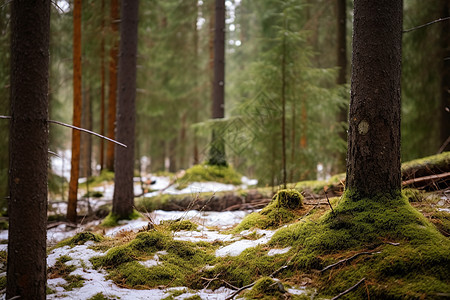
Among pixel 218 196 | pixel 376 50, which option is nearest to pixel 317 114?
pixel 218 196

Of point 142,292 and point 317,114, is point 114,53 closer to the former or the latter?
point 317,114

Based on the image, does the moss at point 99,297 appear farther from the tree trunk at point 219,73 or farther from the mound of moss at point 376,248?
the tree trunk at point 219,73

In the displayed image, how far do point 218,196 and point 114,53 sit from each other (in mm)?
7245

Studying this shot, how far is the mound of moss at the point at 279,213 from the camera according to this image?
4188 mm

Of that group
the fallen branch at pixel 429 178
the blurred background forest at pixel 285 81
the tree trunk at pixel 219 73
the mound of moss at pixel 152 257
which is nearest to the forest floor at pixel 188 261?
the mound of moss at pixel 152 257

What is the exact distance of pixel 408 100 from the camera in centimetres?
1035

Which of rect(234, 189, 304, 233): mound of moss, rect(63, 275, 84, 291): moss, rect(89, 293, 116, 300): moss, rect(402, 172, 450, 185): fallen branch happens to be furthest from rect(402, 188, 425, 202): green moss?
rect(63, 275, 84, 291): moss

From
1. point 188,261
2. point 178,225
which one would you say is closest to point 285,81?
point 178,225

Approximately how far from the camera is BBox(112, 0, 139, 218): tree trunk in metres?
6.91

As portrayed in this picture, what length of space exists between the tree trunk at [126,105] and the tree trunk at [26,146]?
Result: 4.29 meters

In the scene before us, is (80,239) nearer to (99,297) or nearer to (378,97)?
(99,297)

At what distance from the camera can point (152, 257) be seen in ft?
12.0

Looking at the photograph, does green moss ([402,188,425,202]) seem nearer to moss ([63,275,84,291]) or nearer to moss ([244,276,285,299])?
moss ([244,276,285,299])

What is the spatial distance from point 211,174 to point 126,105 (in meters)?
4.77
